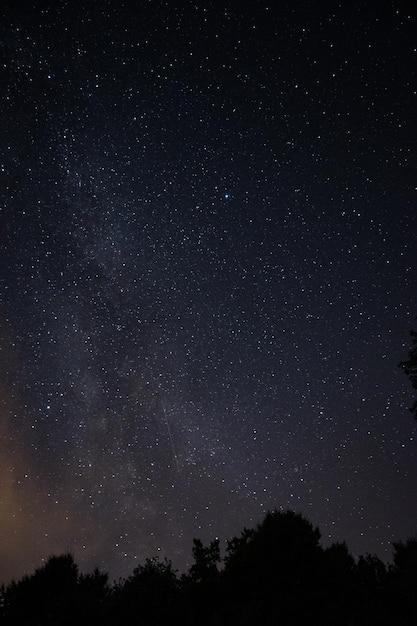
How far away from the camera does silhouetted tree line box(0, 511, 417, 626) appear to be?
13039mm

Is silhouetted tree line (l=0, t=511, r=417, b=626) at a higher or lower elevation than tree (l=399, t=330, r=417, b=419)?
lower

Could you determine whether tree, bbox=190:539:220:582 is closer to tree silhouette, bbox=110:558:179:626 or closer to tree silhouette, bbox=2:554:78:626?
tree silhouette, bbox=110:558:179:626

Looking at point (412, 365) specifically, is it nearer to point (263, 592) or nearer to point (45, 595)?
point (263, 592)

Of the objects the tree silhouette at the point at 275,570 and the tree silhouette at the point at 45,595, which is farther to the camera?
the tree silhouette at the point at 45,595

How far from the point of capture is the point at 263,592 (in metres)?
14.8

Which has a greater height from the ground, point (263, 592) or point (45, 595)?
point (45, 595)

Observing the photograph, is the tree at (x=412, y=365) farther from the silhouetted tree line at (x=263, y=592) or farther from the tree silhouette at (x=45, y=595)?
the tree silhouette at (x=45, y=595)

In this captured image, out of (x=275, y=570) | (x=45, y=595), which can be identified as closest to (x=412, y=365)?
(x=275, y=570)

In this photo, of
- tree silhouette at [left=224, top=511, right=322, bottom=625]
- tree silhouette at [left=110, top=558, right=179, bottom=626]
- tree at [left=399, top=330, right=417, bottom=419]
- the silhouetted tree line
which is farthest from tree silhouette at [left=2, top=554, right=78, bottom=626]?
tree at [left=399, top=330, right=417, bottom=419]

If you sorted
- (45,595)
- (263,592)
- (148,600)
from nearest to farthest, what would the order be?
(263,592) → (148,600) → (45,595)

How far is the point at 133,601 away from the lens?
1719 cm

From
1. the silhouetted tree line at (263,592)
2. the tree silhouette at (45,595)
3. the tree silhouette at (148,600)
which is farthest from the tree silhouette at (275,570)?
the tree silhouette at (45,595)

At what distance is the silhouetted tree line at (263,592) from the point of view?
13.0m

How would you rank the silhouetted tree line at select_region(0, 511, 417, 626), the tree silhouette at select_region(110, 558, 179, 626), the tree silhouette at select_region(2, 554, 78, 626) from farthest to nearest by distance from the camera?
1. the tree silhouette at select_region(2, 554, 78, 626)
2. the tree silhouette at select_region(110, 558, 179, 626)
3. the silhouetted tree line at select_region(0, 511, 417, 626)
